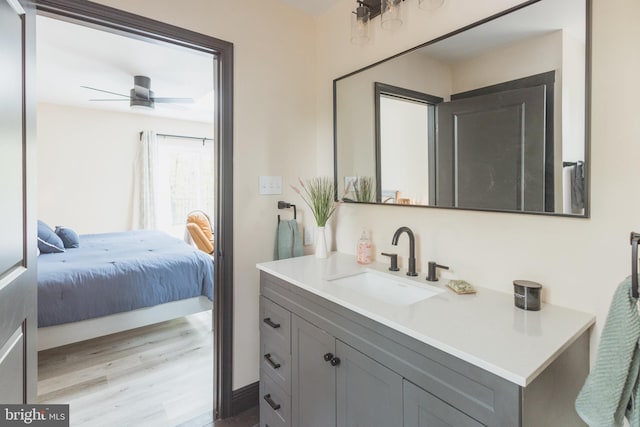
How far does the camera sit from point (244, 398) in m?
1.84

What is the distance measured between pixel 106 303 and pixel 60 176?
3116 millimetres

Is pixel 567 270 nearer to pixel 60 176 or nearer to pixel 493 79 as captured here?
pixel 493 79

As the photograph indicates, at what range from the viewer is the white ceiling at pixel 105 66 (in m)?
2.43

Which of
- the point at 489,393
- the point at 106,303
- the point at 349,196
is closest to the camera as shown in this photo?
the point at 489,393

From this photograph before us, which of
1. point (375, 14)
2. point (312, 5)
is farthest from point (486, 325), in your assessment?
point (312, 5)

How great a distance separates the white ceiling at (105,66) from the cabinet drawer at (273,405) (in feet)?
5.83

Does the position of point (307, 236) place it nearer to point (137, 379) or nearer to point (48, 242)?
point (137, 379)

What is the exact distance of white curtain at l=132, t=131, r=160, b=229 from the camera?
4.99 metres

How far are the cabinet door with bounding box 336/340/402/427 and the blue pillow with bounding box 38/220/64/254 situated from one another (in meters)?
3.29

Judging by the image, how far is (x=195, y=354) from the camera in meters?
2.50

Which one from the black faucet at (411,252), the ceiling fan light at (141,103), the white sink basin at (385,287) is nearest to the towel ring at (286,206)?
the white sink basin at (385,287)

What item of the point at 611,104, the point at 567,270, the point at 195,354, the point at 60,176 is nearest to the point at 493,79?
the point at 611,104

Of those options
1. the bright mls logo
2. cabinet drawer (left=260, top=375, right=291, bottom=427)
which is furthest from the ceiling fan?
cabinet drawer (left=260, top=375, right=291, bottom=427)

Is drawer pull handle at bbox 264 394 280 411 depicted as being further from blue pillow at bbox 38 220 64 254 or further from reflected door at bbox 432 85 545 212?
blue pillow at bbox 38 220 64 254
